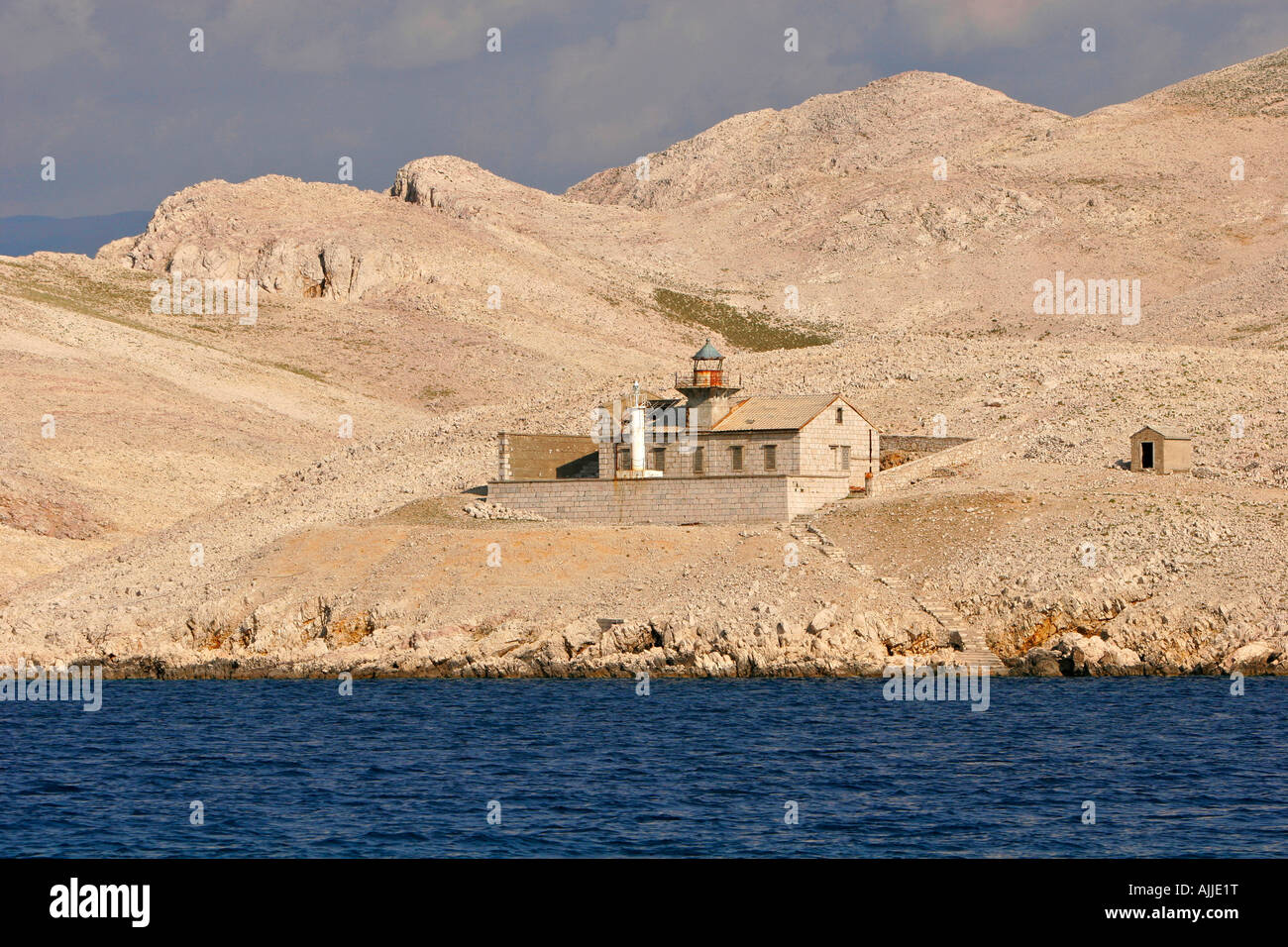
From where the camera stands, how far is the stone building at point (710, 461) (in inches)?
2224

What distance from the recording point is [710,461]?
59.2 metres

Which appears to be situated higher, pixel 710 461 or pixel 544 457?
pixel 544 457

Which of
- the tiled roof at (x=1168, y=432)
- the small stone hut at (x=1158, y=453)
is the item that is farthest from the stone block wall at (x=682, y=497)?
the tiled roof at (x=1168, y=432)

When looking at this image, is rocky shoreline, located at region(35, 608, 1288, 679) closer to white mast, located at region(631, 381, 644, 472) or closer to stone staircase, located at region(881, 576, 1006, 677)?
stone staircase, located at region(881, 576, 1006, 677)

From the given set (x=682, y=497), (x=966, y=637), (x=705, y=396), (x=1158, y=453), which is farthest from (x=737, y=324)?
(x=966, y=637)

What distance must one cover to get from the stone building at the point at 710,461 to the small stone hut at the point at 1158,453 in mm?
9504

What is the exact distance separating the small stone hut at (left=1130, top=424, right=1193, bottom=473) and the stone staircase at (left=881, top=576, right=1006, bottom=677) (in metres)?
15.3

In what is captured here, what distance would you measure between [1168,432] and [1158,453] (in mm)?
5648

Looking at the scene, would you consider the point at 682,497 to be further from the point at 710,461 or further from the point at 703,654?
the point at 703,654

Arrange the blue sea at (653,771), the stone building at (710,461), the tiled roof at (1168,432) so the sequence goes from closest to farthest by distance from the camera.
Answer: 1. the blue sea at (653,771)
2. the stone building at (710,461)
3. the tiled roof at (1168,432)

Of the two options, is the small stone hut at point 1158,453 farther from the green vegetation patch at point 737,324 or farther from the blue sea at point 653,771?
the green vegetation patch at point 737,324
